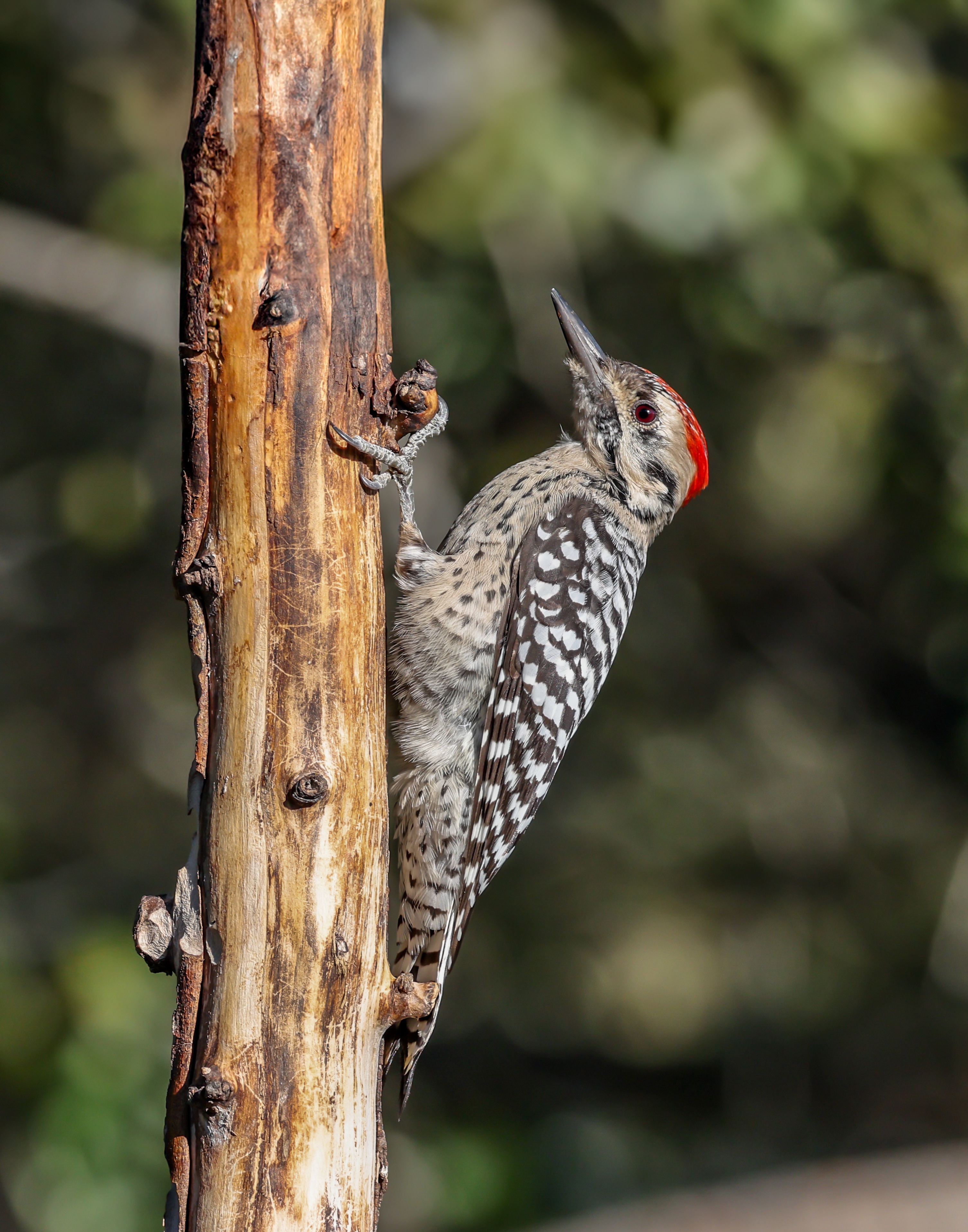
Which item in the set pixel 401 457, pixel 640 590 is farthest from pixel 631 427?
pixel 640 590

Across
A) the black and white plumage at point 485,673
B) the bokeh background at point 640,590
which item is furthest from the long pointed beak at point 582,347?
the bokeh background at point 640,590

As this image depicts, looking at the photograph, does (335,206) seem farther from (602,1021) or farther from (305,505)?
(602,1021)

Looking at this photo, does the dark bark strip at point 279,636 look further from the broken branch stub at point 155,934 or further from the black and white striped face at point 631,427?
the black and white striped face at point 631,427

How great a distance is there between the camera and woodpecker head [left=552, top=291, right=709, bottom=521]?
165 inches

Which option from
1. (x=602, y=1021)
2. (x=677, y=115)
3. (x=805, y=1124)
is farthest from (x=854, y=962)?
(x=677, y=115)

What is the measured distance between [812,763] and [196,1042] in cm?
561

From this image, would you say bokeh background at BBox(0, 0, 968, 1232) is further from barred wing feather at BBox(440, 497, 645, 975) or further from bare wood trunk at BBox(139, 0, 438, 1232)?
bare wood trunk at BBox(139, 0, 438, 1232)

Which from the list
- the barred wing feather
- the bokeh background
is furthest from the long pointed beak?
the bokeh background

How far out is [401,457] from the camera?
2.71 metres

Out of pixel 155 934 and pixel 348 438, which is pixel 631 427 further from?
pixel 155 934

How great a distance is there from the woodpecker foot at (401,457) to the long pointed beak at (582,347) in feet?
3.40

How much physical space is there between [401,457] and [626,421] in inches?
66.1

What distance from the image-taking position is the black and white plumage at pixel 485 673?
11.9ft

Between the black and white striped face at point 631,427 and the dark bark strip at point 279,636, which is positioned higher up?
the black and white striped face at point 631,427
